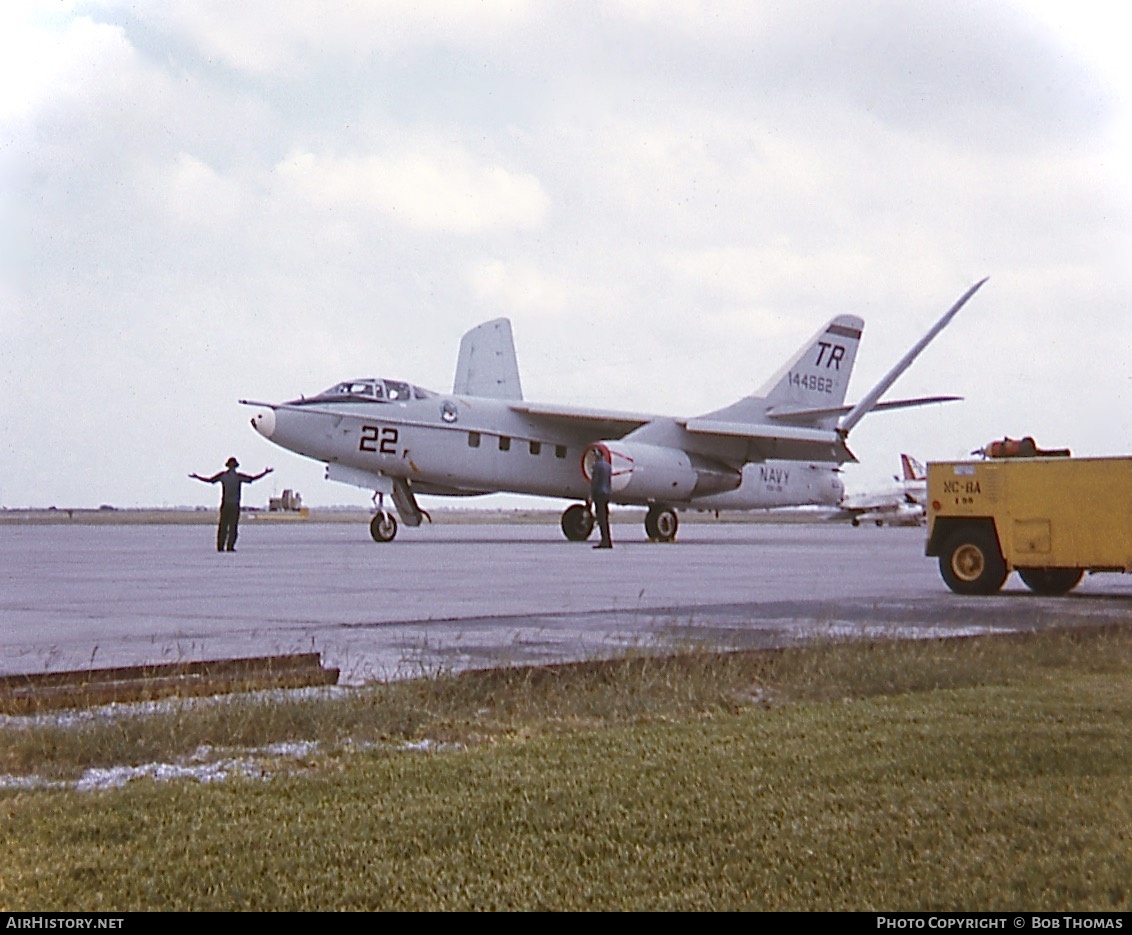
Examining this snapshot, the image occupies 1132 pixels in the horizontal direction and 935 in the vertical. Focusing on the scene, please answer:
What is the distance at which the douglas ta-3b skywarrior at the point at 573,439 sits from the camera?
26422mm

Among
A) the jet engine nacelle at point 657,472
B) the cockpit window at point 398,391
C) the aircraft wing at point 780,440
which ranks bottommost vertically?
the jet engine nacelle at point 657,472

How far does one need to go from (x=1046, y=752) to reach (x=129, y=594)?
10.0m

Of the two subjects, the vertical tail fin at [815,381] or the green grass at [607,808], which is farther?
the vertical tail fin at [815,381]

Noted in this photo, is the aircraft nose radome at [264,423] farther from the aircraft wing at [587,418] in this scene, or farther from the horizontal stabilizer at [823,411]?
the horizontal stabilizer at [823,411]

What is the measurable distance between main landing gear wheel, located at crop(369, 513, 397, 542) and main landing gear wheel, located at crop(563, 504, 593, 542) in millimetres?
3898

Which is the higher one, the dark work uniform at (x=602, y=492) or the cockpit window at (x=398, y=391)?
the cockpit window at (x=398, y=391)

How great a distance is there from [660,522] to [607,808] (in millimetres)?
26342

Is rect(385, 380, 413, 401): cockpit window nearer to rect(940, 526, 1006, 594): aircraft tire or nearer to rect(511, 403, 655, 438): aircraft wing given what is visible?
rect(511, 403, 655, 438): aircraft wing

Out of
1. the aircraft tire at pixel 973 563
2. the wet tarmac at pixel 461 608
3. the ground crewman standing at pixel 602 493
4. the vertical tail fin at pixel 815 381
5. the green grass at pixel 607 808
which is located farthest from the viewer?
the vertical tail fin at pixel 815 381

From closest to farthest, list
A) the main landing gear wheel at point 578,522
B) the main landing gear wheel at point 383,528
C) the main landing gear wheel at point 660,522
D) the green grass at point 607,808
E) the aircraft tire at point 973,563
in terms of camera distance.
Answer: the green grass at point 607,808 < the aircraft tire at point 973,563 < the main landing gear wheel at point 383,528 < the main landing gear wheel at point 578,522 < the main landing gear wheel at point 660,522

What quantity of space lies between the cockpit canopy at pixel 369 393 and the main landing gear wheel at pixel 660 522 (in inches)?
244

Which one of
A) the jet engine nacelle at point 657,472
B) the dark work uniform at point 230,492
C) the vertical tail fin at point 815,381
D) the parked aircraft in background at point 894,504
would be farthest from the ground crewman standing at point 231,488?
the parked aircraft in background at point 894,504

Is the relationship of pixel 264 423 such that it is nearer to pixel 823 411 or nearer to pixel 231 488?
pixel 231 488

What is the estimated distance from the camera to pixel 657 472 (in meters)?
28.2
